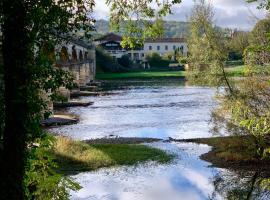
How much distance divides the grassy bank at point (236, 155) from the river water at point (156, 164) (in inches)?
36.1

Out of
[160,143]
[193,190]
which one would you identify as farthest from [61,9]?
[160,143]

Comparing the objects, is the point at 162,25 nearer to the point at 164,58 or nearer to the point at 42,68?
the point at 42,68

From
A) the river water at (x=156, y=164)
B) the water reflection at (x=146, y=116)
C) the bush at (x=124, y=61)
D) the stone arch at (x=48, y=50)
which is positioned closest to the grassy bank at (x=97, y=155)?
the river water at (x=156, y=164)

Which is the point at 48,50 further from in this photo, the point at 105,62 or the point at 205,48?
the point at 105,62

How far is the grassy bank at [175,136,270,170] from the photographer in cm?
2870

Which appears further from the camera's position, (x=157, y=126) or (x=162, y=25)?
(x=157, y=126)

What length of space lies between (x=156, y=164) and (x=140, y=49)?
143953 millimetres

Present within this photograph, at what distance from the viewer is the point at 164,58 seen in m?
151

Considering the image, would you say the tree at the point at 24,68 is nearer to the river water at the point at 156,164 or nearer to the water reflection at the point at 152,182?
the river water at the point at 156,164

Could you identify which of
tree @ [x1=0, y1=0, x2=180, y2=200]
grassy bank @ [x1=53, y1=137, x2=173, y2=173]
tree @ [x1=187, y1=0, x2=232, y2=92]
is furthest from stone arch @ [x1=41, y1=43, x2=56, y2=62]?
tree @ [x1=187, y1=0, x2=232, y2=92]

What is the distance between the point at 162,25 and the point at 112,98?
61086 mm

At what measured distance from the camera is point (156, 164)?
29.0 meters

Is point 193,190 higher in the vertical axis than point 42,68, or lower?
lower

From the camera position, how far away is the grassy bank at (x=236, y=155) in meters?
28.7
